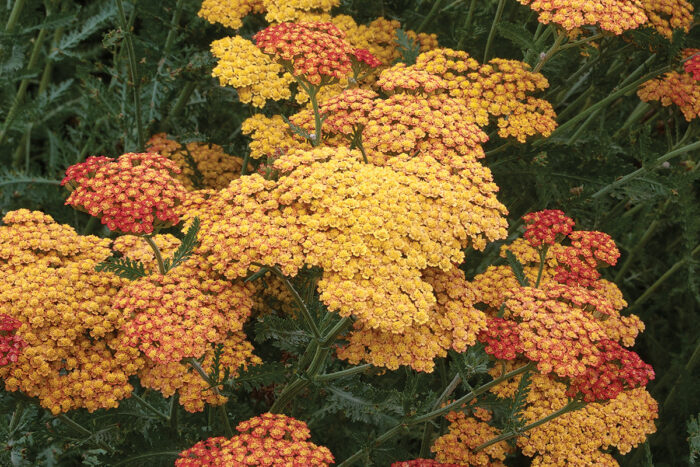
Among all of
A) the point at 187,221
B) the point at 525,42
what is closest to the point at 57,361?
the point at 187,221

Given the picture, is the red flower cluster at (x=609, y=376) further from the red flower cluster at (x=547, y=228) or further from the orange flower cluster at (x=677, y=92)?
the orange flower cluster at (x=677, y=92)

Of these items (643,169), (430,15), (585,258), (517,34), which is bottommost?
(585,258)

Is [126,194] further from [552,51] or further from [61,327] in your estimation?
[552,51]

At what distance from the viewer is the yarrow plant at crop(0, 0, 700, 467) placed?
2797 mm

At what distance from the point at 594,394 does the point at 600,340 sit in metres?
0.26

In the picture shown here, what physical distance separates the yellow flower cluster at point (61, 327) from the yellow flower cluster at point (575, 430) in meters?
1.82

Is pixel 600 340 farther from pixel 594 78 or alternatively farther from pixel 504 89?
pixel 594 78

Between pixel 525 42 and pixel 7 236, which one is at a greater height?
pixel 525 42

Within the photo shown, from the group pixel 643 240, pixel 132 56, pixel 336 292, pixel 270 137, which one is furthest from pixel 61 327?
pixel 643 240

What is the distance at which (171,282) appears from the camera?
Answer: 2.97 m

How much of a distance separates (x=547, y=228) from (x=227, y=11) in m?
2.29

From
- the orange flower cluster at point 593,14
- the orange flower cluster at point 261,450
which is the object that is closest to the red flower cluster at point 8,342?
the orange flower cluster at point 261,450

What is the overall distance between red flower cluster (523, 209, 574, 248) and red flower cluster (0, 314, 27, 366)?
2389 mm

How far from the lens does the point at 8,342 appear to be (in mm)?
2654
